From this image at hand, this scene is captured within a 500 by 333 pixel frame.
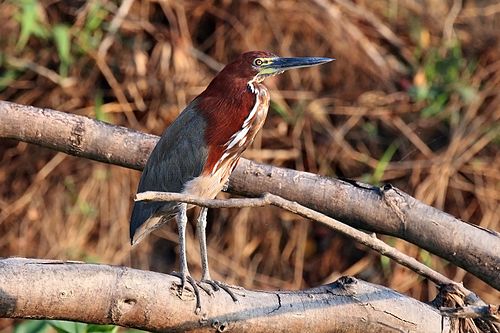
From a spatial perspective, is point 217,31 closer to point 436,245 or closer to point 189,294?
point 436,245

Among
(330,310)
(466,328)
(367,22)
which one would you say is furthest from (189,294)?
(367,22)

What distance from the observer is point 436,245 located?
2371 millimetres

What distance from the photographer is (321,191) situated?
8.09ft

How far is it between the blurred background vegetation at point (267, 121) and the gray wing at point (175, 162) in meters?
1.42

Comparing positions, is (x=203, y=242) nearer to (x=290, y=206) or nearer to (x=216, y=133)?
(x=216, y=133)

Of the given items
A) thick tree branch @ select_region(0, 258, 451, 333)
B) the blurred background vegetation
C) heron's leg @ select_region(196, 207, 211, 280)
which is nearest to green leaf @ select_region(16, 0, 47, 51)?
the blurred background vegetation

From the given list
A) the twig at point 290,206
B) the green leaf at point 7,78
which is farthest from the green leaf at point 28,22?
the twig at point 290,206

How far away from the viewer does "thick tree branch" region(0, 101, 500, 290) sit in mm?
2359

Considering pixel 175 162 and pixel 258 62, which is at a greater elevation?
pixel 258 62

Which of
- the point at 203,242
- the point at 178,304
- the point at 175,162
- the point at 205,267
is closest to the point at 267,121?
the point at 175,162

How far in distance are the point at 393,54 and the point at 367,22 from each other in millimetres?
219

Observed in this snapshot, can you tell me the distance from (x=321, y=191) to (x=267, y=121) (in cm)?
215

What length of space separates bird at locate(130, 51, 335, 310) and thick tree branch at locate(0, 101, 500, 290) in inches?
4.0

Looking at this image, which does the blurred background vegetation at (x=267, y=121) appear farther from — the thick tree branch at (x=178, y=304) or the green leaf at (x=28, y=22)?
the thick tree branch at (x=178, y=304)
